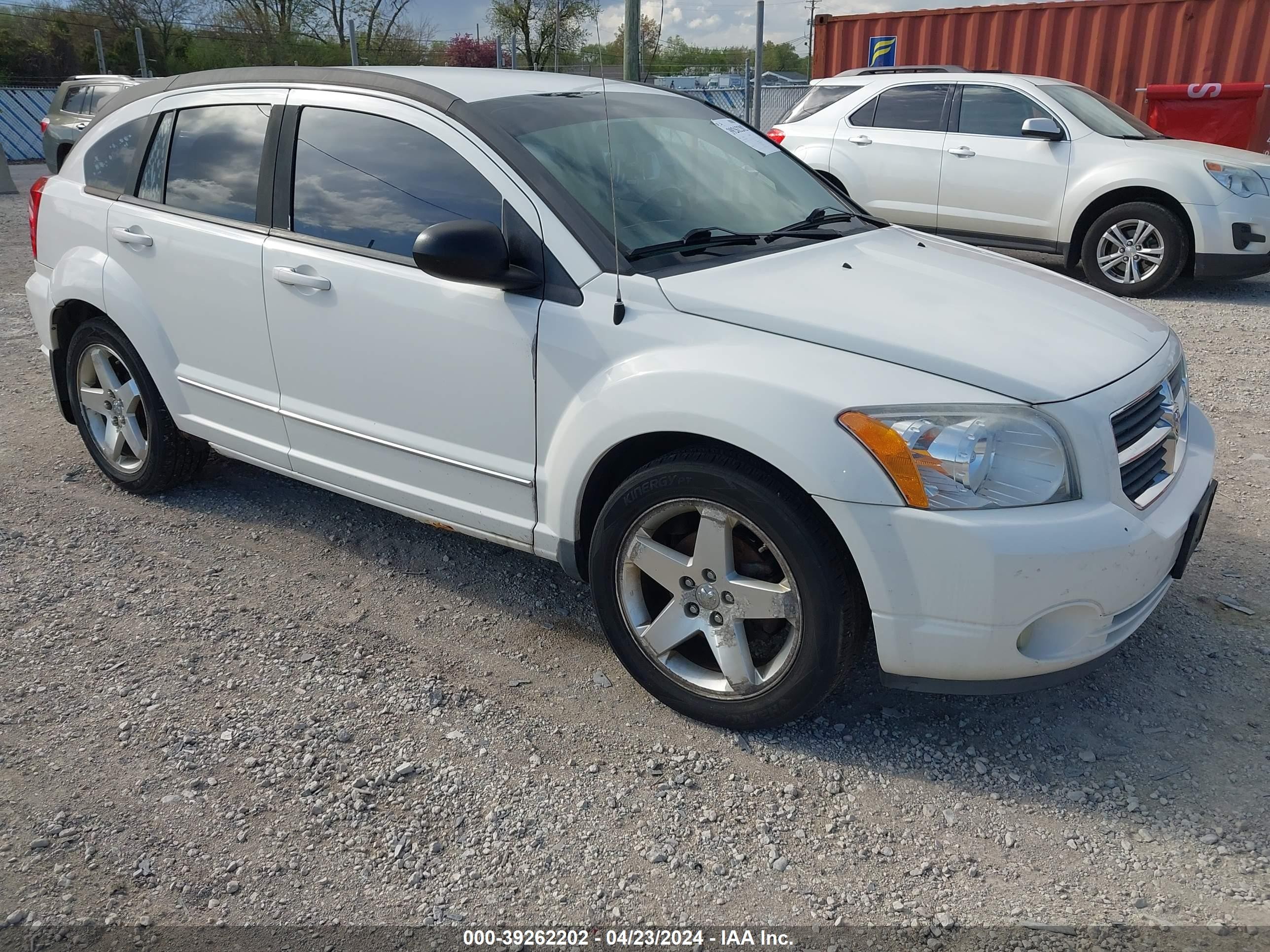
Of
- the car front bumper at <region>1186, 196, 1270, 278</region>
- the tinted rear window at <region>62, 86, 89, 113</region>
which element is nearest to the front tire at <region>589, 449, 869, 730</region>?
the car front bumper at <region>1186, 196, 1270, 278</region>

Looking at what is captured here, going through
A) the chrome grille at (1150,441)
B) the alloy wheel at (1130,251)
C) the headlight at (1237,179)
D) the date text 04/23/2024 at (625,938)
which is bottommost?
the date text 04/23/2024 at (625,938)

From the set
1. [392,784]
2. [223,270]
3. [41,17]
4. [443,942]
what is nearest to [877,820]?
[443,942]

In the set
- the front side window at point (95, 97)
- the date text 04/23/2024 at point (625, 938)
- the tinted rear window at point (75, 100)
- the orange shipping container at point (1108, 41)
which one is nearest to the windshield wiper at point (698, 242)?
the date text 04/23/2024 at point (625, 938)

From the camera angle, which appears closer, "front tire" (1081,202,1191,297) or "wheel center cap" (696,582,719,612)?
"wheel center cap" (696,582,719,612)

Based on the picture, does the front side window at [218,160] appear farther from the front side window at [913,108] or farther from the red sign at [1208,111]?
the red sign at [1208,111]

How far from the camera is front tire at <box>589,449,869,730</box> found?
2.60 meters

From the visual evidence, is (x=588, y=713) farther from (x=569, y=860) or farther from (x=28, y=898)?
(x=28, y=898)

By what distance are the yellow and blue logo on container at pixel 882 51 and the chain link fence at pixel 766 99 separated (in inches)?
44.1

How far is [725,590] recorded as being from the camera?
2764 millimetres

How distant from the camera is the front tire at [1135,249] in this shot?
795cm

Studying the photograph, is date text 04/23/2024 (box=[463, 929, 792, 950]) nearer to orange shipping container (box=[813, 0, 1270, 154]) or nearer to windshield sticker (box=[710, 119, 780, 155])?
windshield sticker (box=[710, 119, 780, 155])

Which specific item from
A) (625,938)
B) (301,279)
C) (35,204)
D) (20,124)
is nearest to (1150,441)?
(625,938)

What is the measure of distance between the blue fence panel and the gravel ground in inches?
1070

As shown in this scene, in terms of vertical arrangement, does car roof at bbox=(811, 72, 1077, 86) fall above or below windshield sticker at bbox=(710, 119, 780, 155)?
above
